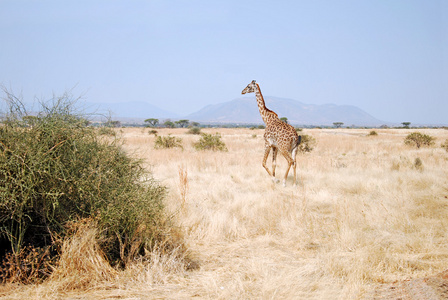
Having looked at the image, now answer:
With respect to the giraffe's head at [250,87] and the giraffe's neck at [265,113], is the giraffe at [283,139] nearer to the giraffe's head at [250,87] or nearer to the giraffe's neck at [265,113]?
the giraffe's neck at [265,113]

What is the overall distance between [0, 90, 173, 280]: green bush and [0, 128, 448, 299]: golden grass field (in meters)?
0.46

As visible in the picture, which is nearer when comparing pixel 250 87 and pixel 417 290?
pixel 417 290

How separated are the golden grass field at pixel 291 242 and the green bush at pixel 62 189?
464 mm

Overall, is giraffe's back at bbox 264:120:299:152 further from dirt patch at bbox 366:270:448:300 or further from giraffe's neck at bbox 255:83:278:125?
dirt patch at bbox 366:270:448:300

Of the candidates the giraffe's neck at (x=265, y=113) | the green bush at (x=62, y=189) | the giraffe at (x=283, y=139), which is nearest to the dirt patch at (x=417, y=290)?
the green bush at (x=62, y=189)

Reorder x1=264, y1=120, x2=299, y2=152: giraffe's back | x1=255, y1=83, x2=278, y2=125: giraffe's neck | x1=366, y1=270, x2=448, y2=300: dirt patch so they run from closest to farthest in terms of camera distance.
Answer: x1=366, y1=270, x2=448, y2=300: dirt patch, x1=264, y1=120, x2=299, y2=152: giraffe's back, x1=255, y1=83, x2=278, y2=125: giraffe's neck

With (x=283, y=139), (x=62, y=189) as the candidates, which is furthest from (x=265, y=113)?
(x=62, y=189)

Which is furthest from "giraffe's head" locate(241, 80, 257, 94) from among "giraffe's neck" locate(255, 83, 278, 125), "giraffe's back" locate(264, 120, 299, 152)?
"giraffe's back" locate(264, 120, 299, 152)

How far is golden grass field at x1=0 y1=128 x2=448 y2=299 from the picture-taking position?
11.8 ft

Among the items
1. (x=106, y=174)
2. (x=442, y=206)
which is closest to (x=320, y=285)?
(x=106, y=174)

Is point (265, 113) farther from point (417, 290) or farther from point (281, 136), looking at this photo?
point (417, 290)

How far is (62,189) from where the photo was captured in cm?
376

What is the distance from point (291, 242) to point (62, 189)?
337cm

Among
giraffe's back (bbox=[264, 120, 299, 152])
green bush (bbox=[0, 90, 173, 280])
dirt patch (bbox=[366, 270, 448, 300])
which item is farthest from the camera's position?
giraffe's back (bbox=[264, 120, 299, 152])
